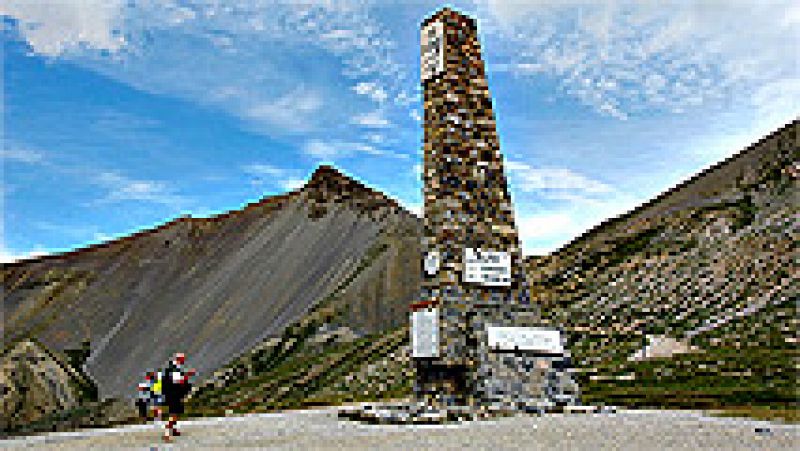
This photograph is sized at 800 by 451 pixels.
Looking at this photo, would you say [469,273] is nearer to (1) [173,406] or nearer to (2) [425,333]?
(2) [425,333]

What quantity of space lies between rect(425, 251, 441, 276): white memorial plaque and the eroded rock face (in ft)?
151

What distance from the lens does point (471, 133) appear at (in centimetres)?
1861

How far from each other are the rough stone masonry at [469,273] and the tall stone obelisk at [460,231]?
0.02 meters

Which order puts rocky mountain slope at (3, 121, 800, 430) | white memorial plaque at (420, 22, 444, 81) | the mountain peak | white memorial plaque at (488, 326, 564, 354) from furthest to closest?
1. the mountain peak
2. rocky mountain slope at (3, 121, 800, 430)
3. white memorial plaque at (420, 22, 444, 81)
4. white memorial plaque at (488, 326, 564, 354)

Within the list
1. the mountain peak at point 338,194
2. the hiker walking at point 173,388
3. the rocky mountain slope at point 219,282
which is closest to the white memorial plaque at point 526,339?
the hiker walking at point 173,388

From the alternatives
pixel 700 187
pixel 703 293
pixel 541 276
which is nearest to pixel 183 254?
pixel 541 276

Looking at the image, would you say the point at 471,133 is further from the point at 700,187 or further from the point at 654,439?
the point at 700,187

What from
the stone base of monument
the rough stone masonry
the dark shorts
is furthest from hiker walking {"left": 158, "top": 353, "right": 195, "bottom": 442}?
the rough stone masonry

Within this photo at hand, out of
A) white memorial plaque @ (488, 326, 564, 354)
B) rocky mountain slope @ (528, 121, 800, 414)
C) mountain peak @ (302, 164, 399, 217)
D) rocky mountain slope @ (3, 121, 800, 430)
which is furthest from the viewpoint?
mountain peak @ (302, 164, 399, 217)

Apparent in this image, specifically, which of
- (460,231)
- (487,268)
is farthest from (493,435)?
(460,231)

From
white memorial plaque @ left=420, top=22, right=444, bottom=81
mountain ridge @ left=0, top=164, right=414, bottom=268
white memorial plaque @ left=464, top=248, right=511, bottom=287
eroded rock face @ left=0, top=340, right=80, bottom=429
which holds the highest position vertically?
mountain ridge @ left=0, top=164, right=414, bottom=268

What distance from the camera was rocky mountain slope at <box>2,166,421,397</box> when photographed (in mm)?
64812

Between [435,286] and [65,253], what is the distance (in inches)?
3913

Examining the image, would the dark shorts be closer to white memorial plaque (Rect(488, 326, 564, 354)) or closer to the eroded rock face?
white memorial plaque (Rect(488, 326, 564, 354))
